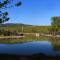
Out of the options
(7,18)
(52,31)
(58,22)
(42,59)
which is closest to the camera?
(42,59)

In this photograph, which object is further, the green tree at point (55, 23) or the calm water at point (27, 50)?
the green tree at point (55, 23)

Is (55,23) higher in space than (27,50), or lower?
higher

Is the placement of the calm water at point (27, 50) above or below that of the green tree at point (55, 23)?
below

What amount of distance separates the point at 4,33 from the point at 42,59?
22761mm

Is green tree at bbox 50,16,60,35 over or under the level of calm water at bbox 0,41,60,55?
over

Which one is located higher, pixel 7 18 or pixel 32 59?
pixel 7 18

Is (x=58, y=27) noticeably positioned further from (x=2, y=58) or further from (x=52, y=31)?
(x=2, y=58)

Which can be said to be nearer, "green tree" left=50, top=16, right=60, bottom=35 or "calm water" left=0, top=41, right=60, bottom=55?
"calm water" left=0, top=41, right=60, bottom=55

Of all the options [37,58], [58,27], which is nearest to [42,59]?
[37,58]

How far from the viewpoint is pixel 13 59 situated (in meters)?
7.39

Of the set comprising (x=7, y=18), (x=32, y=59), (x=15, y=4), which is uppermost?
(x=15, y=4)

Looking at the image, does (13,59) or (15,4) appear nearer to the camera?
(13,59)

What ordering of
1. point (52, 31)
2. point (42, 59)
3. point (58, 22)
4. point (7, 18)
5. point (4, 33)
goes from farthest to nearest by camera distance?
1. point (58, 22)
2. point (52, 31)
3. point (4, 33)
4. point (7, 18)
5. point (42, 59)

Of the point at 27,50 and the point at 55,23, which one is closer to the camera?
the point at 27,50
